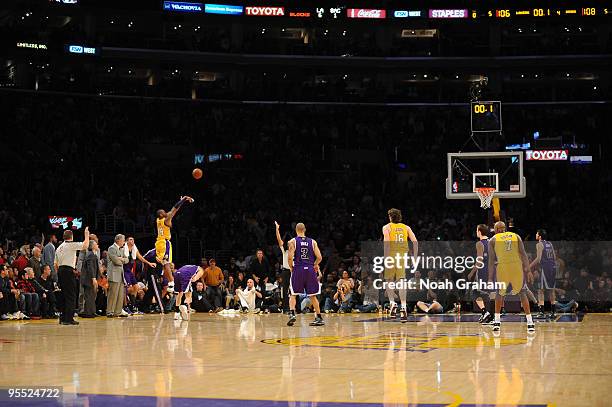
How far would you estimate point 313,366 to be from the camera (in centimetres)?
882

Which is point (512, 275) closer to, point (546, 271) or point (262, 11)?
point (546, 271)

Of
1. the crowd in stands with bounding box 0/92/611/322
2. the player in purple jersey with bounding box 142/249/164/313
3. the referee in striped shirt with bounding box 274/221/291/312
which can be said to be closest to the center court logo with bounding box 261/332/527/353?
the referee in striped shirt with bounding box 274/221/291/312

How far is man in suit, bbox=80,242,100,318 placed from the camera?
19.5 metres

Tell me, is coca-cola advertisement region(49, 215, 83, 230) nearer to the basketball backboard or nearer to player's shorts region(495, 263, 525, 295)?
the basketball backboard

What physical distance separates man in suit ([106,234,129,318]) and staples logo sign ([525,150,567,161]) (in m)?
22.8

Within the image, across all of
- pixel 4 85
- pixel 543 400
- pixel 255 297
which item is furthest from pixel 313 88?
pixel 543 400

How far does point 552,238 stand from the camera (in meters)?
32.2

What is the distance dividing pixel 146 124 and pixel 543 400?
118ft

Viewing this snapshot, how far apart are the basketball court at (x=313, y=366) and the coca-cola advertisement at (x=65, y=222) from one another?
615 inches

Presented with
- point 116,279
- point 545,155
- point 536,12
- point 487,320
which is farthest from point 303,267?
point 536,12

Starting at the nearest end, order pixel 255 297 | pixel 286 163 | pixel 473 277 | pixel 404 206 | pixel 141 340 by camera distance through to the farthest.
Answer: pixel 141 340 → pixel 473 277 → pixel 255 297 → pixel 404 206 → pixel 286 163

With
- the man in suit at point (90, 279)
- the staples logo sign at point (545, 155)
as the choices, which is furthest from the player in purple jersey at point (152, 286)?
the staples logo sign at point (545, 155)

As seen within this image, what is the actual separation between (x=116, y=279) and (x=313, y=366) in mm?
12362

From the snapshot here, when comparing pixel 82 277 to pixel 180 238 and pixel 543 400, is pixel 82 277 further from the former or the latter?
pixel 543 400
